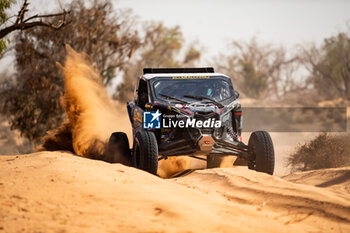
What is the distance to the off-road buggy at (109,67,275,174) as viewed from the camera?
937cm

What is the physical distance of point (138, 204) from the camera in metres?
5.89

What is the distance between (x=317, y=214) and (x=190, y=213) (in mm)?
1934

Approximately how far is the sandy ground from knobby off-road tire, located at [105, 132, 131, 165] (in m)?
2.16

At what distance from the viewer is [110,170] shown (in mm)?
7773

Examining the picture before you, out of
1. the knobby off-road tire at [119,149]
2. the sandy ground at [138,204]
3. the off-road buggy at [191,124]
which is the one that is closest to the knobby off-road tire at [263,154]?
the off-road buggy at [191,124]

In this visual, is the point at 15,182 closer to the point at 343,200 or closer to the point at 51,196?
the point at 51,196

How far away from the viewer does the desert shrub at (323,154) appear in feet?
41.5

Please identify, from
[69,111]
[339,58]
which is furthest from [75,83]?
[339,58]

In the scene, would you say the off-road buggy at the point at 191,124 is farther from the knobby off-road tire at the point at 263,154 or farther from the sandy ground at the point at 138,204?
the sandy ground at the point at 138,204

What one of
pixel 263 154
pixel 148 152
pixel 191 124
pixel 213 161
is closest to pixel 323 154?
pixel 213 161

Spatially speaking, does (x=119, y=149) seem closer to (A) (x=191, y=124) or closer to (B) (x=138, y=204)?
(A) (x=191, y=124)

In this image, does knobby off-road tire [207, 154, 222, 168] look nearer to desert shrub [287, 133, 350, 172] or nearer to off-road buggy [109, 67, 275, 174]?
off-road buggy [109, 67, 275, 174]

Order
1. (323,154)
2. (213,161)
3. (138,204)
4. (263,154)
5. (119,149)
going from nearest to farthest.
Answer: (138,204) → (263,154) → (119,149) → (213,161) → (323,154)

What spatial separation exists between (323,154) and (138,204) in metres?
8.03
